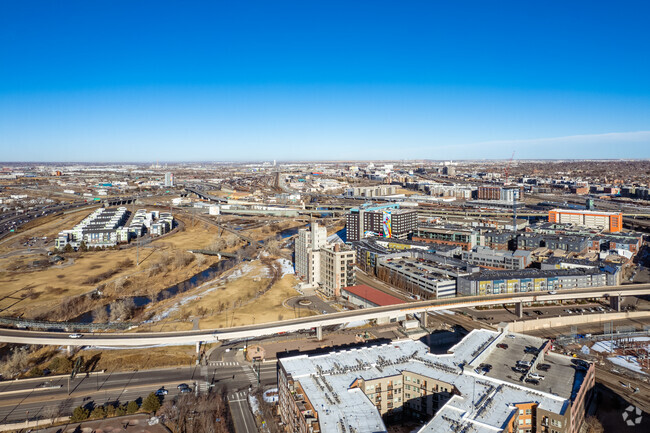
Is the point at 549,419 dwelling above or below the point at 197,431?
above

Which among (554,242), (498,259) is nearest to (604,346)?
(498,259)

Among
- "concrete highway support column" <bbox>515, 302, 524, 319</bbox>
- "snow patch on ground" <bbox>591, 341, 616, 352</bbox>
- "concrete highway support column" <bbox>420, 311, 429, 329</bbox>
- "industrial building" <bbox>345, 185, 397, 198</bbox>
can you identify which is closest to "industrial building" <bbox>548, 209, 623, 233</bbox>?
"concrete highway support column" <bbox>515, 302, 524, 319</bbox>

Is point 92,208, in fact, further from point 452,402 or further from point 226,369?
point 452,402

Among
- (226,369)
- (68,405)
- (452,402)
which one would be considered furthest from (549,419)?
(68,405)

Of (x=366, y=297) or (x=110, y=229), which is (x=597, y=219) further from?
(x=110, y=229)

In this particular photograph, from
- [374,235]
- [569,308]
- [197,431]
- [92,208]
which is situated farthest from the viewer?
[92,208]

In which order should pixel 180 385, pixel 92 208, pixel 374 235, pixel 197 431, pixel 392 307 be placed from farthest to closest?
pixel 92 208 → pixel 374 235 → pixel 392 307 → pixel 180 385 → pixel 197 431

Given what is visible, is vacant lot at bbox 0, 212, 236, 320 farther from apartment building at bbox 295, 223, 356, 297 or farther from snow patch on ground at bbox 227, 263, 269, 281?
apartment building at bbox 295, 223, 356, 297

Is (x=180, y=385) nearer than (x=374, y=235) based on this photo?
Yes
